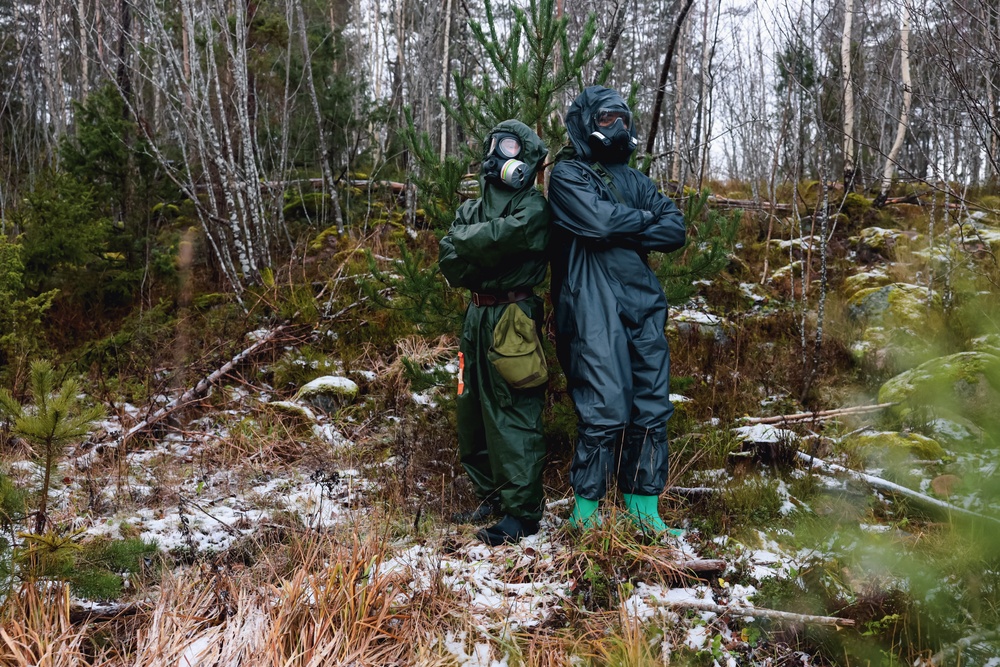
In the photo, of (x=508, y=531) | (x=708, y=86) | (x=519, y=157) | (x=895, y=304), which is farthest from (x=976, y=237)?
(x=508, y=531)

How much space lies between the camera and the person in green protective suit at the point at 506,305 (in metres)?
3.12

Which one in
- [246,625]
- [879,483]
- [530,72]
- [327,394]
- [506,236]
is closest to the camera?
[246,625]

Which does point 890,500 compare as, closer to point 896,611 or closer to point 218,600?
point 896,611

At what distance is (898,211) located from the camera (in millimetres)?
8969

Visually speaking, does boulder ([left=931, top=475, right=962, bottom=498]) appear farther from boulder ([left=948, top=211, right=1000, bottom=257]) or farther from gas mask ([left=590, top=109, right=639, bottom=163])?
boulder ([left=948, top=211, right=1000, bottom=257])

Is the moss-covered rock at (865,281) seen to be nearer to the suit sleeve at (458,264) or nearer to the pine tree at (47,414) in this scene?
the suit sleeve at (458,264)

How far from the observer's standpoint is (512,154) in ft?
10.5

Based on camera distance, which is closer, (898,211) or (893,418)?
(893,418)

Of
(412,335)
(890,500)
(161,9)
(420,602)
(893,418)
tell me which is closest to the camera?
(420,602)

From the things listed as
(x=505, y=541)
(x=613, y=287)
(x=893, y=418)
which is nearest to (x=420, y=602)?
(x=505, y=541)

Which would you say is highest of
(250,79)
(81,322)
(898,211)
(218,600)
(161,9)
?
(161,9)

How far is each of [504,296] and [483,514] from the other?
1.26 meters

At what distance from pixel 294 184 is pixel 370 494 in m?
6.98

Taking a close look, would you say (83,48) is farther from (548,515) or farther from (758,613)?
(758,613)
